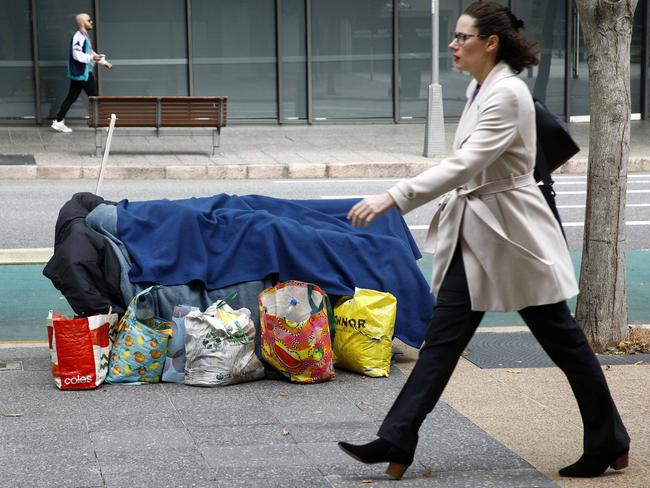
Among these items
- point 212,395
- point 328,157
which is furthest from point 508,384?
point 328,157

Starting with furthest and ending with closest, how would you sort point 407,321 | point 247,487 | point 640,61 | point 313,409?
point 640,61, point 407,321, point 313,409, point 247,487

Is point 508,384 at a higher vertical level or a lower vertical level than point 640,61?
lower

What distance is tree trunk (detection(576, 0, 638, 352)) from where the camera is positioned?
6238 millimetres

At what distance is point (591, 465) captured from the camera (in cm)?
428

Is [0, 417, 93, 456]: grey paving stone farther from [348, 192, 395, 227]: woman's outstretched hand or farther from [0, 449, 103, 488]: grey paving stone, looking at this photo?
[348, 192, 395, 227]: woman's outstretched hand

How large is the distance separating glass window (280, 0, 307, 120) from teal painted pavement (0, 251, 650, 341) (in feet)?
37.1

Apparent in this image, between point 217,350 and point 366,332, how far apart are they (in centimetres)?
78

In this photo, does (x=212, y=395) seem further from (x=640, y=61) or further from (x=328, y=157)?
(x=640, y=61)

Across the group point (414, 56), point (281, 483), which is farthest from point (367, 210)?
point (414, 56)

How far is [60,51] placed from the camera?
19922mm

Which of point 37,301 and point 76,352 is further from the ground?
point 76,352

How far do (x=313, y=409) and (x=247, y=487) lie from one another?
1120mm

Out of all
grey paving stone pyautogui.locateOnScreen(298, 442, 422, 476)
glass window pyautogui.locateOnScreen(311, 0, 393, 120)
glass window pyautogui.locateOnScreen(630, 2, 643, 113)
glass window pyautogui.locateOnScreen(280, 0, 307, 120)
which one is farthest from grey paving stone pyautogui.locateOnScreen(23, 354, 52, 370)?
glass window pyautogui.locateOnScreen(630, 2, 643, 113)

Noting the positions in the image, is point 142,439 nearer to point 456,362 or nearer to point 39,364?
point 456,362
